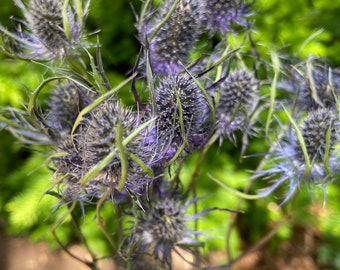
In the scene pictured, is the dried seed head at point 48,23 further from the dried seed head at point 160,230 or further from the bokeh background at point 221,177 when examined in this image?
the bokeh background at point 221,177

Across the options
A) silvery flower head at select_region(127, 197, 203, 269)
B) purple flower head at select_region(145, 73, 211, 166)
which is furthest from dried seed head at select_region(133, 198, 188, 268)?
purple flower head at select_region(145, 73, 211, 166)

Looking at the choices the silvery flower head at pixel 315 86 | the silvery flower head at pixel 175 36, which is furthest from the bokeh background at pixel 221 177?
the silvery flower head at pixel 175 36

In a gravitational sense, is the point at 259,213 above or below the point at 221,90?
below

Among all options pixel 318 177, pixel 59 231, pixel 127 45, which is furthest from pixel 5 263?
pixel 318 177

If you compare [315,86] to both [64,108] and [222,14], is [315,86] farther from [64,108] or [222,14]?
[64,108]

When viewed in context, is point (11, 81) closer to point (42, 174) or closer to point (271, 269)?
point (42, 174)

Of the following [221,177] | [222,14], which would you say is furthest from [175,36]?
[221,177]

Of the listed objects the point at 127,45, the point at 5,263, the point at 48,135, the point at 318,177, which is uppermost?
the point at 48,135
